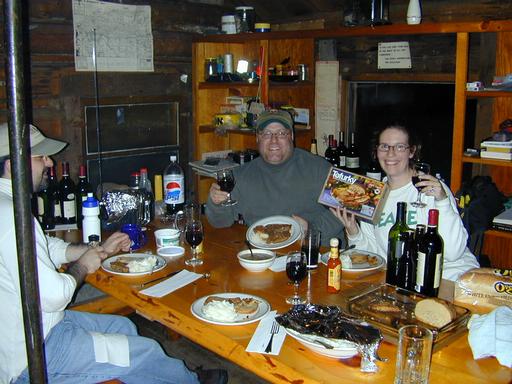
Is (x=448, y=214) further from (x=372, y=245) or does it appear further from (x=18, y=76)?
(x=18, y=76)

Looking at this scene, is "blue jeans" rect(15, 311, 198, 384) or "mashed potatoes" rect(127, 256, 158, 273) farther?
"mashed potatoes" rect(127, 256, 158, 273)

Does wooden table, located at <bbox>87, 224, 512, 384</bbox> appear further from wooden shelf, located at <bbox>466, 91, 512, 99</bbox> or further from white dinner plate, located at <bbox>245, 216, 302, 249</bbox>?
wooden shelf, located at <bbox>466, 91, 512, 99</bbox>

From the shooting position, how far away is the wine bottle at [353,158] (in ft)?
12.4

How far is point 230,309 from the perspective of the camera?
5.87 ft

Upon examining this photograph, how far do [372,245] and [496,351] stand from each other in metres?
1.06

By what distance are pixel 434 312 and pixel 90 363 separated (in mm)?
1233

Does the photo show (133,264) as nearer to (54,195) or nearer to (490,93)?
(54,195)

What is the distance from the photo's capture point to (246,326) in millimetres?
1752

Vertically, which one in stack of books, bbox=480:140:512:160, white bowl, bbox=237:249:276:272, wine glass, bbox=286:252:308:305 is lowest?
white bowl, bbox=237:249:276:272

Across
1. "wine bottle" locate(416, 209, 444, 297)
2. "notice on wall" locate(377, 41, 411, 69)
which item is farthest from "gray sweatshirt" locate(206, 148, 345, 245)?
"wine bottle" locate(416, 209, 444, 297)

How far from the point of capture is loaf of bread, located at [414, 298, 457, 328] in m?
1.65

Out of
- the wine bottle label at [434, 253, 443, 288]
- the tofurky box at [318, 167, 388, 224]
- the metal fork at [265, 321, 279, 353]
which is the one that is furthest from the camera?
the tofurky box at [318, 167, 388, 224]

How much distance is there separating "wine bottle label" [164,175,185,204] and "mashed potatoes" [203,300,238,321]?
1.42 m

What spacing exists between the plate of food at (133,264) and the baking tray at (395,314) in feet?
2.82
